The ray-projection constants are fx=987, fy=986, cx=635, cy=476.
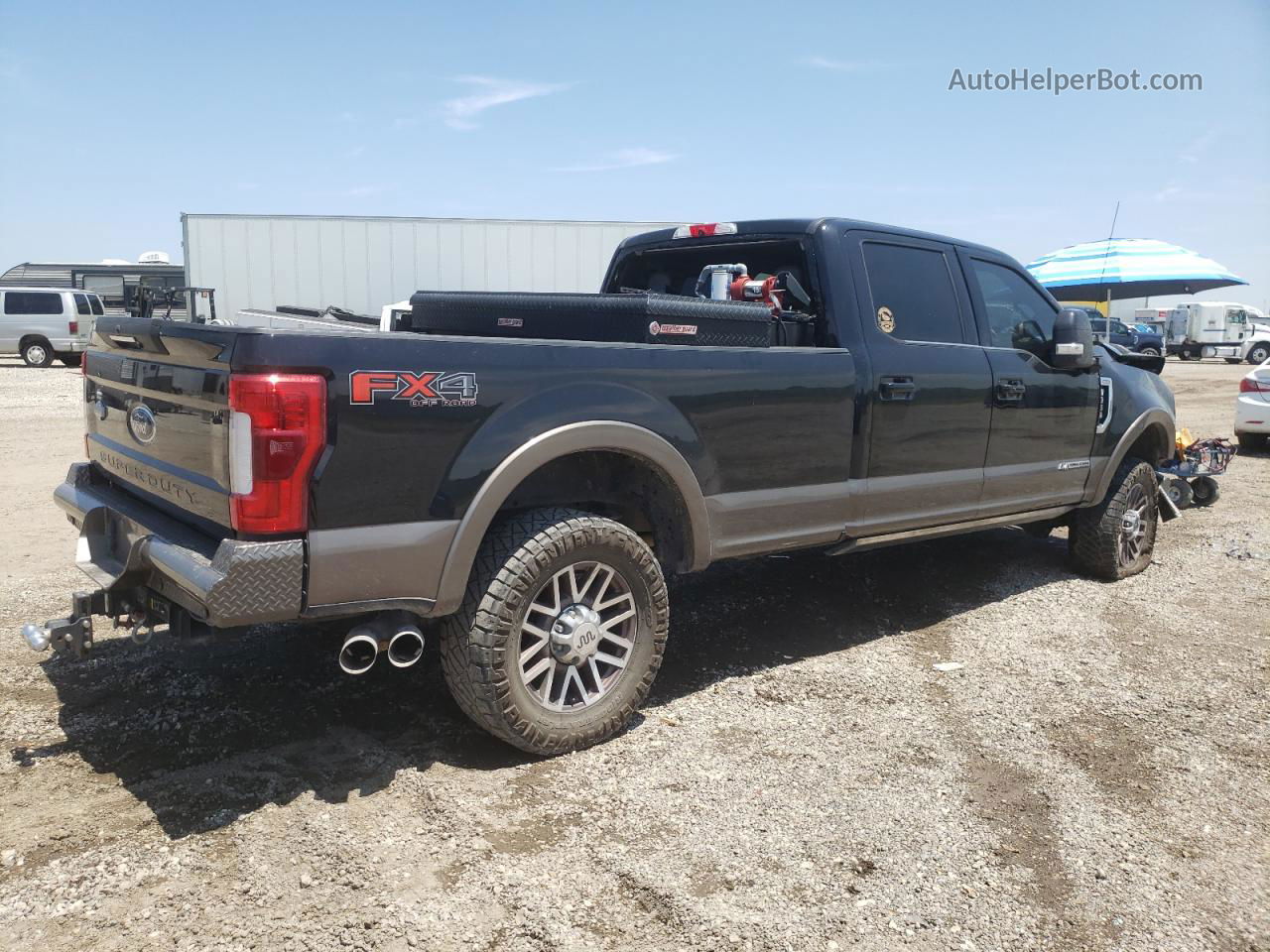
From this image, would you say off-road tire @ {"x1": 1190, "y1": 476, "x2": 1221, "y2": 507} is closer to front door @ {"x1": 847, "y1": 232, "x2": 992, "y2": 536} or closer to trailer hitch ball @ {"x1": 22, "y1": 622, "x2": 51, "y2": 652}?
front door @ {"x1": 847, "y1": 232, "x2": 992, "y2": 536}

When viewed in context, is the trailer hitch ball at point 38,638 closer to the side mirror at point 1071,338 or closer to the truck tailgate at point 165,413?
the truck tailgate at point 165,413

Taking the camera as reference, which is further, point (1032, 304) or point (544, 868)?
point (1032, 304)

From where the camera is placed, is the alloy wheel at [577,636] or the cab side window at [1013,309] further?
the cab side window at [1013,309]

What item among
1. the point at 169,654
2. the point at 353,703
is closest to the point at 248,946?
the point at 353,703

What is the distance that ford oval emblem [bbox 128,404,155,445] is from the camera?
3363mm

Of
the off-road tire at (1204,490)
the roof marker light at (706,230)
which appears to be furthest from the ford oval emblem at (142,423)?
the off-road tire at (1204,490)

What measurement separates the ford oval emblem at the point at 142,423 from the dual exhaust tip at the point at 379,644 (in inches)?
41.3

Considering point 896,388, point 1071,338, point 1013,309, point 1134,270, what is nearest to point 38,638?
point 896,388

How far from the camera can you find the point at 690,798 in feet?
10.6

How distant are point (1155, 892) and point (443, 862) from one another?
6.62ft

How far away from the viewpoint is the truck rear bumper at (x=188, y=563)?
275 centimetres

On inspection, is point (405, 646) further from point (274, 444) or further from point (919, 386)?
point (919, 386)

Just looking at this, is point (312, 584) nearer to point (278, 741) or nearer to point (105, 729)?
point (278, 741)

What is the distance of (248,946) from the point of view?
2.40m
